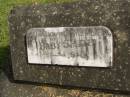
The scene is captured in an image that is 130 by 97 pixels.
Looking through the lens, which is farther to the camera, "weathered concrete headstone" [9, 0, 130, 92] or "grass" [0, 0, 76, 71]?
"grass" [0, 0, 76, 71]

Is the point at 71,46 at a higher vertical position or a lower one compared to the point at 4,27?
lower

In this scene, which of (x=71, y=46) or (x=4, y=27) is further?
(x=4, y=27)

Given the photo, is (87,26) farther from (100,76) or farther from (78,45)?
(100,76)

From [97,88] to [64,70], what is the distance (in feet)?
1.54

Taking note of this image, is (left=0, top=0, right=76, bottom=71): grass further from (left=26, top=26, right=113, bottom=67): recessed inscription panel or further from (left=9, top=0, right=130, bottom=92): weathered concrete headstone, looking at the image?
(left=26, top=26, right=113, bottom=67): recessed inscription panel

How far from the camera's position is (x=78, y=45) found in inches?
149

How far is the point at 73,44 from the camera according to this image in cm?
382

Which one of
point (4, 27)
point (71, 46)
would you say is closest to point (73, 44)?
point (71, 46)

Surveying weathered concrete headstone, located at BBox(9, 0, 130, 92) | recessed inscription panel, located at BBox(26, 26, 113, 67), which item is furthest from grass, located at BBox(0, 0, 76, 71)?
recessed inscription panel, located at BBox(26, 26, 113, 67)

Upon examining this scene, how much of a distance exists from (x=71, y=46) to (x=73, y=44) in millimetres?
37

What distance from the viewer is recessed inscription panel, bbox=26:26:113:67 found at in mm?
3615

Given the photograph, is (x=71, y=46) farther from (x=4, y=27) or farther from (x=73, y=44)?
(x=4, y=27)

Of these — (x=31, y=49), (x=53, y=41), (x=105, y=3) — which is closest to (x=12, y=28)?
(x=31, y=49)

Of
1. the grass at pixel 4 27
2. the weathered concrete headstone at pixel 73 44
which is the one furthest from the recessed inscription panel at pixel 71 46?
the grass at pixel 4 27
